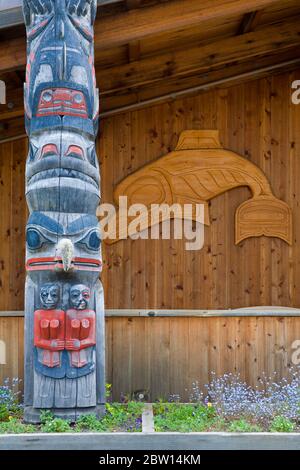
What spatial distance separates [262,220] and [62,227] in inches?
127

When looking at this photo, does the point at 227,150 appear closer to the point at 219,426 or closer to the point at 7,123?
the point at 7,123

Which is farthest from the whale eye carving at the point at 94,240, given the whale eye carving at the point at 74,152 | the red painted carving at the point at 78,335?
the whale eye carving at the point at 74,152

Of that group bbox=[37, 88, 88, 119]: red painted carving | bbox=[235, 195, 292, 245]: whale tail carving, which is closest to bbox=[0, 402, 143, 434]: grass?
bbox=[37, 88, 88, 119]: red painted carving

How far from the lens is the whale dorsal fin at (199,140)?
730 centimetres

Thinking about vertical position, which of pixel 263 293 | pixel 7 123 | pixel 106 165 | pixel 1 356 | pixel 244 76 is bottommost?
pixel 1 356

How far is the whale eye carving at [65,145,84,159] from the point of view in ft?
15.4

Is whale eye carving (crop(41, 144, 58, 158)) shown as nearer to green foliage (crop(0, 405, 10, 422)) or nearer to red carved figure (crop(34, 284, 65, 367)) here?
red carved figure (crop(34, 284, 65, 367))

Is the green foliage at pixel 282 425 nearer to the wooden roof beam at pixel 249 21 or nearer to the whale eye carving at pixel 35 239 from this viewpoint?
the whale eye carving at pixel 35 239

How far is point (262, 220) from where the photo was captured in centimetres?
719

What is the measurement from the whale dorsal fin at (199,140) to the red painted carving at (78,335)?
3210mm

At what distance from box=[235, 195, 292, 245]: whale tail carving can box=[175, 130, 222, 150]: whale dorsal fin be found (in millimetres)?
797

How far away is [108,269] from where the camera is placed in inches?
285
